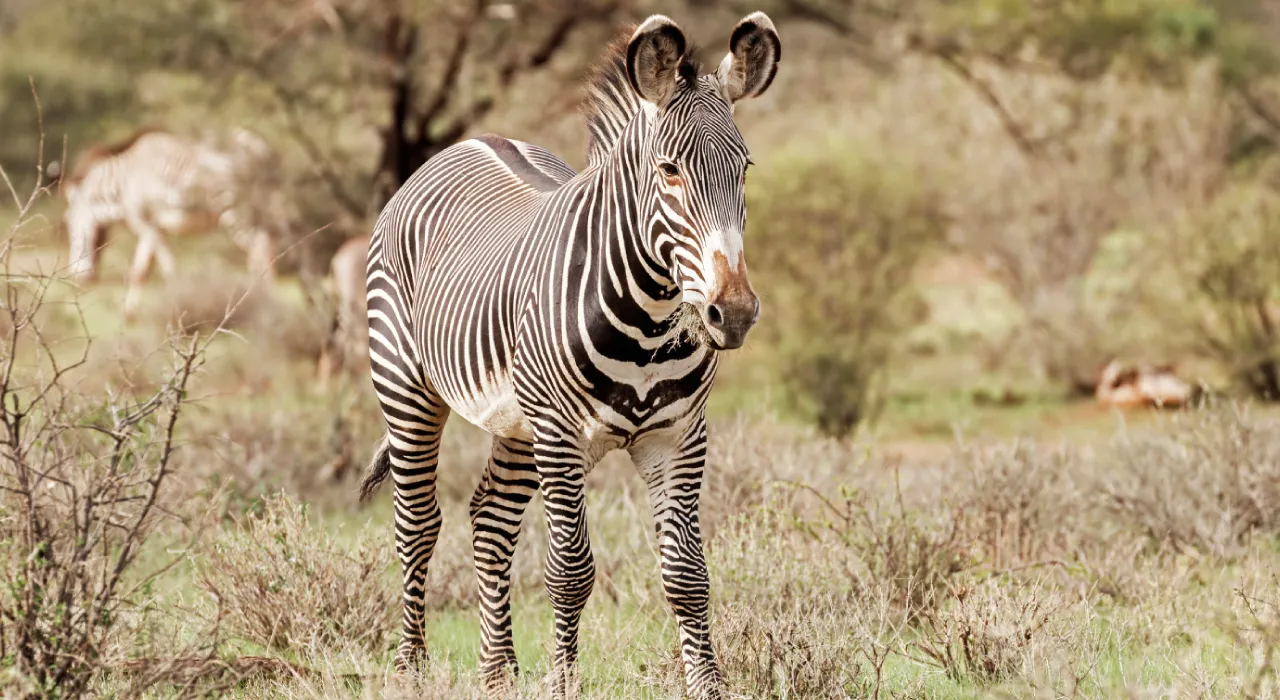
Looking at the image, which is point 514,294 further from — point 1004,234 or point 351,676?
point 1004,234

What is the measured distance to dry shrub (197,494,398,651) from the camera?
18.1 feet

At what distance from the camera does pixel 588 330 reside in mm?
4324

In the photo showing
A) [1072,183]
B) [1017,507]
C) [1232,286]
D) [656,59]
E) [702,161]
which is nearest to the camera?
[702,161]

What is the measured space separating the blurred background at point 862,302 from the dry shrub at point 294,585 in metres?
0.02

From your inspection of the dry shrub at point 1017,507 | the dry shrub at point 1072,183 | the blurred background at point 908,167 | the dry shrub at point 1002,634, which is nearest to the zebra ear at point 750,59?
the dry shrub at point 1002,634

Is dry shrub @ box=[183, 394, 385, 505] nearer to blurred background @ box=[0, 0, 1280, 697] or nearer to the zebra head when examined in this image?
blurred background @ box=[0, 0, 1280, 697]

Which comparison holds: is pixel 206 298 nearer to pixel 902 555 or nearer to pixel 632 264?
pixel 902 555

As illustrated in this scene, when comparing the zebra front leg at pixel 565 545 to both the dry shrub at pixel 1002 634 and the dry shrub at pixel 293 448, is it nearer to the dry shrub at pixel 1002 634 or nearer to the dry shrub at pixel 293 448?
the dry shrub at pixel 1002 634

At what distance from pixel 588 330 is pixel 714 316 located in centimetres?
62

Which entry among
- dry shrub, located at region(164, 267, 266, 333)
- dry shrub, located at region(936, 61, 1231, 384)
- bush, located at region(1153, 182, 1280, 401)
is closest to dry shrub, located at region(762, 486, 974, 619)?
bush, located at region(1153, 182, 1280, 401)

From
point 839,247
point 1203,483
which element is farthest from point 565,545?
point 839,247

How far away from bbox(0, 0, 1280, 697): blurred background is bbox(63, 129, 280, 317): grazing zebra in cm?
46

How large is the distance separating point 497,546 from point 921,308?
36.0ft

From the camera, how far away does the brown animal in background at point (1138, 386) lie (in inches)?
516
